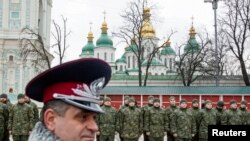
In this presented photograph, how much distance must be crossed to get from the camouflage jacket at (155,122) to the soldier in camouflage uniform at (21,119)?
2.93 meters

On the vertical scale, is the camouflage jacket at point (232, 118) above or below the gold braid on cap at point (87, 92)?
below

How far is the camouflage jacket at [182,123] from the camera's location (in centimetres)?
1285

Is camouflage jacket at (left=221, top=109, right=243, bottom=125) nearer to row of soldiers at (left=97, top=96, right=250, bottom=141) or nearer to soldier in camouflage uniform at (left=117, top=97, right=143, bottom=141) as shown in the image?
row of soldiers at (left=97, top=96, right=250, bottom=141)

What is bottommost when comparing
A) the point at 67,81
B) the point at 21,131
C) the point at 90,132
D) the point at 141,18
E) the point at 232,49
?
the point at 21,131

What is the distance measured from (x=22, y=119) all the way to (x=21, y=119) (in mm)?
24

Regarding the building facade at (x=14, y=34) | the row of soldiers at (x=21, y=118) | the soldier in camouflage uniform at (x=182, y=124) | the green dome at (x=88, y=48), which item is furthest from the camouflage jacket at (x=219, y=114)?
the green dome at (x=88, y=48)

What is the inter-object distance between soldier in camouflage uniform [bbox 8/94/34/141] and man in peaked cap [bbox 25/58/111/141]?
10471 millimetres

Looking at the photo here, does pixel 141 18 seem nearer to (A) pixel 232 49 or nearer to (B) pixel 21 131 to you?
(A) pixel 232 49

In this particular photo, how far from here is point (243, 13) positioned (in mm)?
33875

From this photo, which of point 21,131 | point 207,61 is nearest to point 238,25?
point 207,61

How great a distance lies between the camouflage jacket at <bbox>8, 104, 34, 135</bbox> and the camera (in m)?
12.3

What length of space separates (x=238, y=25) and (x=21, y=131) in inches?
941

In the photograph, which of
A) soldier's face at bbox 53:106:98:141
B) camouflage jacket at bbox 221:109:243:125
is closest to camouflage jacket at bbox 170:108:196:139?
camouflage jacket at bbox 221:109:243:125

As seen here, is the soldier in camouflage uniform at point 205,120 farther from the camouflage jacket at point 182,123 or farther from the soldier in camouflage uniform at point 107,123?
the soldier in camouflage uniform at point 107,123
